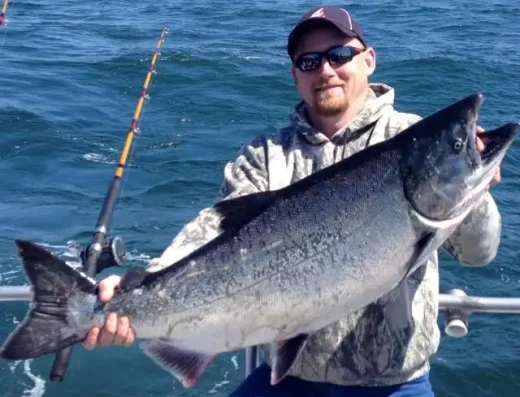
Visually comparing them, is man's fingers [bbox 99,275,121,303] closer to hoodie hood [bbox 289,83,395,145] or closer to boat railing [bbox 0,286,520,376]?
boat railing [bbox 0,286,520,376]

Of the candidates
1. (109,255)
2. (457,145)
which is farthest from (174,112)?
(457,145)

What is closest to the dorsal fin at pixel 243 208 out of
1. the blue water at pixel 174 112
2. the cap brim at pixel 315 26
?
the cap brim at pixel 315 26

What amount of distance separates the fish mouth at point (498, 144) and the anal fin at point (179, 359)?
4.30ft

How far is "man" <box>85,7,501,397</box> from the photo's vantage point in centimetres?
368

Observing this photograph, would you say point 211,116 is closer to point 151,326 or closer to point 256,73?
point 256,73

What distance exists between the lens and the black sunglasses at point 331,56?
12.6ft

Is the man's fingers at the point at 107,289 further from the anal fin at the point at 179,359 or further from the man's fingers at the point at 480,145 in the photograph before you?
the man's fingers at the point at 480,145

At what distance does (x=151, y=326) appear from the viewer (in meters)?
3.17

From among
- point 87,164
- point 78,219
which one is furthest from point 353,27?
point 87,164

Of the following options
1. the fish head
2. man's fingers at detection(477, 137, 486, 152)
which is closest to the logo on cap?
the fish head

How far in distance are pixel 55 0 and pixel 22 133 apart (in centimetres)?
1442

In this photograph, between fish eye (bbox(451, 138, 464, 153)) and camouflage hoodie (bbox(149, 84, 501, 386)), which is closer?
fish eye (bbox(451, 138, 464, 153))

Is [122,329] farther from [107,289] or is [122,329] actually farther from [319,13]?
[319,13]

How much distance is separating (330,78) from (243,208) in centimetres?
91
